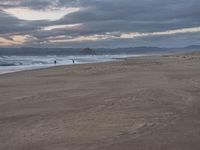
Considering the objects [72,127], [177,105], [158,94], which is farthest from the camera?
[158,94]

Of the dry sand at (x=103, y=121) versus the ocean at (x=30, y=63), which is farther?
the ocean at (x=30, y=63)

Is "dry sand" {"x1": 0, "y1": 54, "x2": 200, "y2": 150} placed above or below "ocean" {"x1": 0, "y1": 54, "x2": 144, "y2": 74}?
above

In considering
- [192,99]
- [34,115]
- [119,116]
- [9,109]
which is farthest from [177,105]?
[9,109]

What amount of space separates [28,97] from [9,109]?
89.2 inches

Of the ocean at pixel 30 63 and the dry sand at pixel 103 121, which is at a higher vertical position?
the dry sand at pixel 103 121

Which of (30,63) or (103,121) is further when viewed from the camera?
(30,63)

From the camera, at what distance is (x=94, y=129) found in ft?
23.5

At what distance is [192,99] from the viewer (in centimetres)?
1068

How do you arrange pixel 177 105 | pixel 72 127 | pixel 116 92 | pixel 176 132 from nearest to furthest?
pixel 176 132 < pixel 72 127 < pixel 177 105 < pixel 116 92

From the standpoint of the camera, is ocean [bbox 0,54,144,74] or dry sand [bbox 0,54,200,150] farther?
ocean [bbox 0,54,144,74]

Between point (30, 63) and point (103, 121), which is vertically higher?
point (103, 121)

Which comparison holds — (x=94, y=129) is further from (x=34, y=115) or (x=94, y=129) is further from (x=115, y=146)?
(x=34, y=115)

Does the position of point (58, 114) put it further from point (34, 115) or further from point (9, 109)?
point (9, 109)

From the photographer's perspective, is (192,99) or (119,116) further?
(192,99)
